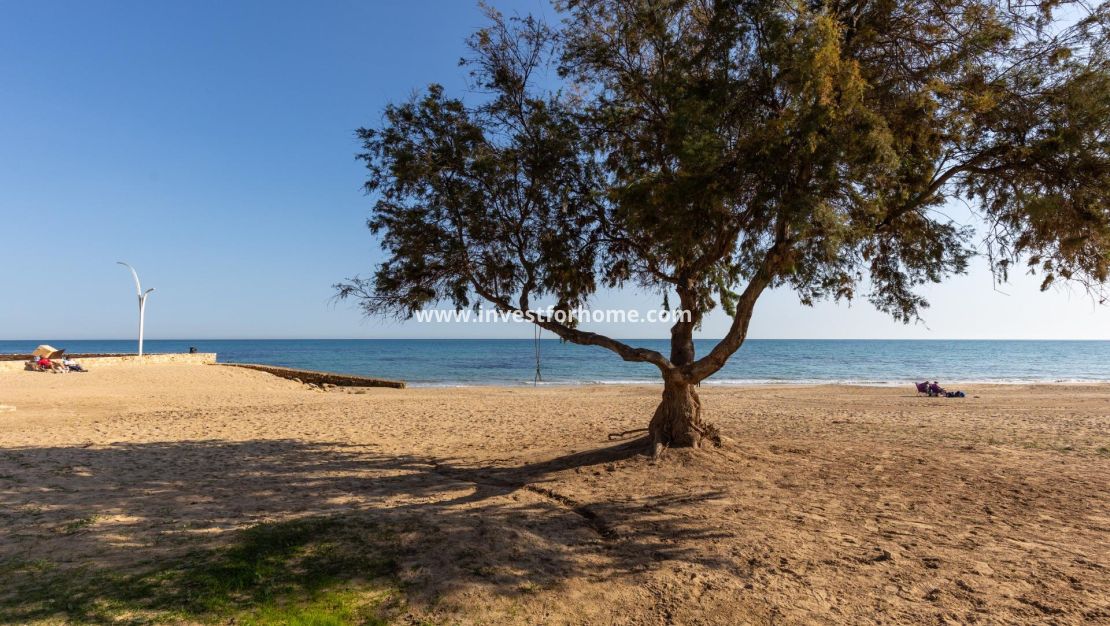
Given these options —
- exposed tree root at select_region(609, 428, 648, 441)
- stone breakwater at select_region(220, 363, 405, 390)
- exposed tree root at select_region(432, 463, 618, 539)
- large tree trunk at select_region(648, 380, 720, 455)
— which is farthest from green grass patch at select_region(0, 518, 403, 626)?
stone breakwater at select_region(220, 363, 405, 390)

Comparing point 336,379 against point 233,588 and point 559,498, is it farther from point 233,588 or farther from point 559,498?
point 233,588

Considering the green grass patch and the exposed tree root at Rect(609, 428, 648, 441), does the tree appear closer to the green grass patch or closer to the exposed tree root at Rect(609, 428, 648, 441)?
the exposed tree root at Rect(609, 428, 648, 441)

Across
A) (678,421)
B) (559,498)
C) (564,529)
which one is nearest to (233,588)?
(564,529)

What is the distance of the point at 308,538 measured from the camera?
6.12 meters

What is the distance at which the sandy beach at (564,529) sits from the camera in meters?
4.69

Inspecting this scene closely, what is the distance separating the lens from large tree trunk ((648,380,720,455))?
9.49 metres

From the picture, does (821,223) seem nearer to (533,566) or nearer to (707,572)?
(707,572)

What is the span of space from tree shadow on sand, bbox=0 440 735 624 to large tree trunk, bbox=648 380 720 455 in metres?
0.56

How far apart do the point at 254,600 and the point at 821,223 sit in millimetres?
6512

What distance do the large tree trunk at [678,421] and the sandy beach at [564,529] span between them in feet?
1.27

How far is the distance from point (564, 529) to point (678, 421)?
150 inches

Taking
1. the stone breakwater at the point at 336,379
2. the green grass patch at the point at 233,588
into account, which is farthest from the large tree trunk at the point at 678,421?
the stone breakwater at the point at 336,379

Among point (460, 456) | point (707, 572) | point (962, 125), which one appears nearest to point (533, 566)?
point (707, 572)

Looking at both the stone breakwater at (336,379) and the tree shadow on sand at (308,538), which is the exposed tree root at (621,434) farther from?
the stone breakwater at (336,379)
